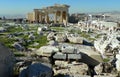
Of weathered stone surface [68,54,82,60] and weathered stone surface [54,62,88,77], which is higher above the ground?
weathered stone surface [68,54,82,60]

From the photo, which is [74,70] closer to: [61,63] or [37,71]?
[61,63]

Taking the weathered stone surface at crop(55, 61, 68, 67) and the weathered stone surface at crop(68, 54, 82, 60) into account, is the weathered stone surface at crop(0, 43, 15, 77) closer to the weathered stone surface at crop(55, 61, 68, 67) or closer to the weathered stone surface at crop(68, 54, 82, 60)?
the weathered stone surface at crop(55, 61, 68, 67)

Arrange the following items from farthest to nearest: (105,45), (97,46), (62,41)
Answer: (62,41), (97,46), (105,45)

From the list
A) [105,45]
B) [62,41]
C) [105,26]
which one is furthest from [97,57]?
[105,26]

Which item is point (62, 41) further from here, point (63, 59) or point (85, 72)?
point (85, 72)

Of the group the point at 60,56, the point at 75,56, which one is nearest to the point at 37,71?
the point at 60,56

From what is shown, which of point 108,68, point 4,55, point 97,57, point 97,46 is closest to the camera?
point 4,55

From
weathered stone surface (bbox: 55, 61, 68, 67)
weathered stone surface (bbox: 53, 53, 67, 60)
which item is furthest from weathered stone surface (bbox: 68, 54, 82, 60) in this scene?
weathered stone surface (bbox: 55, 61, 68, 67)
